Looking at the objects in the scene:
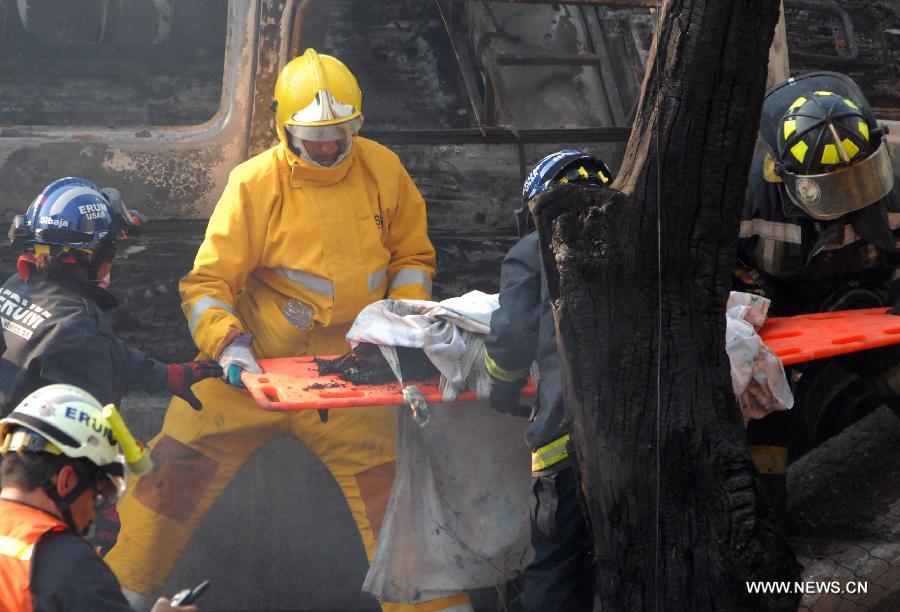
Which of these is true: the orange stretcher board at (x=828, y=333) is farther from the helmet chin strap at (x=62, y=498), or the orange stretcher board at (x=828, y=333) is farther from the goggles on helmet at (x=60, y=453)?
the helmet chin strap at (x=62, y=498)

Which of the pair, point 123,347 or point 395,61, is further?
point 395,61

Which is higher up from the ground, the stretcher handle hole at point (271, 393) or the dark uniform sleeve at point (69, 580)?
the dark uniform sleeve at point (69, 580)

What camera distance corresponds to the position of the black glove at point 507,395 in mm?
3820

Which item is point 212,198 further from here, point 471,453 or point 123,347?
point 471,453

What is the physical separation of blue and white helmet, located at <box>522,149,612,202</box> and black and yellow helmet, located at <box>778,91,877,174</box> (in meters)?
0.73

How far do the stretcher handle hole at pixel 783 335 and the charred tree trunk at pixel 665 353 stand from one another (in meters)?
1.10

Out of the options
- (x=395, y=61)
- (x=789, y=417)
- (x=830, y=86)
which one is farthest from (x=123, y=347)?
(x=395, y=61)

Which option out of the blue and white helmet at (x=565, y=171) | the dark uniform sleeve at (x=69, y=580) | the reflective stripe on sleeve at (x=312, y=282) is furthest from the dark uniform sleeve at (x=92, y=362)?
the blue and white helmet at (x=565, y=171)

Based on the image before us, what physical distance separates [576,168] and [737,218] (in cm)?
109

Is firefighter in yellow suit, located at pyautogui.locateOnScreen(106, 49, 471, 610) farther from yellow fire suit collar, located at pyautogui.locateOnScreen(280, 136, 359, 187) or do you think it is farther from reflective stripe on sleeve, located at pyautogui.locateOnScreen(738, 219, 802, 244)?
reflective stripe on sleeve, located at pyautogui.locateOnScreen(738, 219, 802, 244)

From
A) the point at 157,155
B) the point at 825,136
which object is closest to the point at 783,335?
the point at 825,136

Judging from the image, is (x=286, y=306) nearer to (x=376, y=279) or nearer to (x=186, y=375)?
(x=376, y=279)

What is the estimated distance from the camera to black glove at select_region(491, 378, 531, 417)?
382 cm

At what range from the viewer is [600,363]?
2.89 metres
